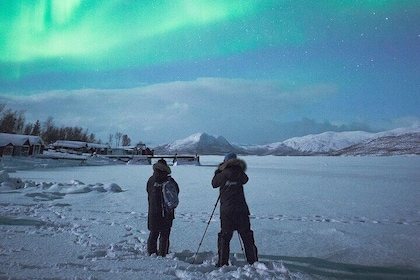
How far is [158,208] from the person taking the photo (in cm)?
518

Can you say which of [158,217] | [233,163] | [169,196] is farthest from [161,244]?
[233,163]

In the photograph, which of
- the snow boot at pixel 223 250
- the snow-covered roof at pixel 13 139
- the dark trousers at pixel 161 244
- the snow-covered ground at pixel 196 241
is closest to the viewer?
the snow-covered ground at pixel 196 241

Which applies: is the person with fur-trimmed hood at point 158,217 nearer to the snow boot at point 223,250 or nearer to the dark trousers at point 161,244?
the dark trousers at point 161,244

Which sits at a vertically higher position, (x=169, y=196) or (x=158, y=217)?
(x=169, y=196)

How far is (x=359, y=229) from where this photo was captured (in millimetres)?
7664

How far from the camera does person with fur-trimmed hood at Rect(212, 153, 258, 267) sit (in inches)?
179

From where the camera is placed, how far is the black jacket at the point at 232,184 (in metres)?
4.58

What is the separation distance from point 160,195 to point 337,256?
11.6 feet

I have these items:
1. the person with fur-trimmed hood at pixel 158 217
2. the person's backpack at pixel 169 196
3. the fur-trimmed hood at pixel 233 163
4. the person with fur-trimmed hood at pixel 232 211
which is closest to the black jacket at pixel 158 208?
the person with fur-trimmed hood at pixel 158 217

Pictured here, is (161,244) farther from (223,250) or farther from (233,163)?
(233,163)

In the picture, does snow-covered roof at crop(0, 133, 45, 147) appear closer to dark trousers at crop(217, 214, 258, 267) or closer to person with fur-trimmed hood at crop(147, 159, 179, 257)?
person with fur-trimmed hood at crop(147, 159, 179, 257)

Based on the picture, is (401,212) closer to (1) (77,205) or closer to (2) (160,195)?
(2) (160,195)

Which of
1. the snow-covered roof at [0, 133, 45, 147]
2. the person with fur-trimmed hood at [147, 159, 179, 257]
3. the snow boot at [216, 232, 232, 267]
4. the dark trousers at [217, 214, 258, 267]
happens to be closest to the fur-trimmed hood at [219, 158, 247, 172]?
the dark trousers at [217, 214, 258, 267]

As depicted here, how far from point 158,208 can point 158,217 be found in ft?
0.51
